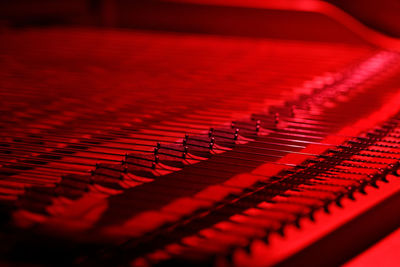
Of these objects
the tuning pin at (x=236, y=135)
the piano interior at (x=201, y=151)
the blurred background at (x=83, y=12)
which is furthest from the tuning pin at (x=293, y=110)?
the blurred background at (x=83, y=12)

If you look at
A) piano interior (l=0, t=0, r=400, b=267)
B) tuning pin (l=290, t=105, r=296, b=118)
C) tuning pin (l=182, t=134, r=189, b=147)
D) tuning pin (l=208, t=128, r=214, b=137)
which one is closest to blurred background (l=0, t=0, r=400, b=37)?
piano interior (l=0, t=0, r=400, b=267)

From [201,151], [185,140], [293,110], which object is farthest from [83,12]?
[201,151]

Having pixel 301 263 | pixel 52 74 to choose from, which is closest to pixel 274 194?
pixel 301 263

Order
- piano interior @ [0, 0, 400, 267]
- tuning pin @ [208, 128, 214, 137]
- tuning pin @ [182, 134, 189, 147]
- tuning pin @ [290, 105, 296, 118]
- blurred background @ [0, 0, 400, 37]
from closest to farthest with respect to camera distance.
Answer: piano interior @ [0, 0, 400, 267], tuning pin @ [182, 134, 189, 147], tuning pin @ [208, 128, 214, 137], tuning pin @ [290, 105, 296, 118], blurred background @ [0, 0, 400, 37]

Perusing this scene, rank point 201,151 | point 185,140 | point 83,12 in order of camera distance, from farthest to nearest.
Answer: point 83,12 < point 185,140 < point 201,151

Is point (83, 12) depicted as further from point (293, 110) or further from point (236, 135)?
point (236, 135)

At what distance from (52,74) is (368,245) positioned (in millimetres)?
2059

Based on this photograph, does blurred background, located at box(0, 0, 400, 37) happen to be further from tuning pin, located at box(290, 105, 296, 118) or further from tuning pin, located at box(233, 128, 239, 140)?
tuning pin, located at box(233, 128, 239, 140)

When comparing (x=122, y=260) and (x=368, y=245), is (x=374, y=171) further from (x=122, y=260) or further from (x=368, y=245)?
(x=122, y=260)

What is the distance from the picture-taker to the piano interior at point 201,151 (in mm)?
1282

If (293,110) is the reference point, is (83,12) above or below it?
above

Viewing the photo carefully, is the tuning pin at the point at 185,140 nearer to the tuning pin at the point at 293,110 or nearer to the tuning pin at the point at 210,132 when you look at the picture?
the tuning pin at the point at 210,132

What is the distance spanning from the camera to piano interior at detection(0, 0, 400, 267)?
1.28m

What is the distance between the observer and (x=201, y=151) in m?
1.79
